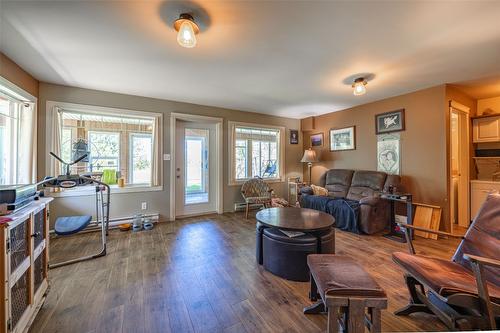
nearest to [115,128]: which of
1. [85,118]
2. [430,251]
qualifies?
[85,118]

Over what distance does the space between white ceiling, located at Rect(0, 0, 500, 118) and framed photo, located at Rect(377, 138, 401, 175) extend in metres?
0.97

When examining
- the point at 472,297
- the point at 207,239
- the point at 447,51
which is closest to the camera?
the point at 472,297

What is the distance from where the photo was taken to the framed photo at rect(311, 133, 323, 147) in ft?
17.3

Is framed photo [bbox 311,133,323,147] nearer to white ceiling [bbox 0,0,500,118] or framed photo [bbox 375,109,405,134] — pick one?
framed photo [bbox 375,109,405,134]

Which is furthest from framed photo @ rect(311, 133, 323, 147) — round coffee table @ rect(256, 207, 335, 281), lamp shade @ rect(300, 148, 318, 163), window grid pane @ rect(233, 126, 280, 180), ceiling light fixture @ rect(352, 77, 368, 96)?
round coffee table @ rect(256, 207, 335, 281)

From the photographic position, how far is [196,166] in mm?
4453

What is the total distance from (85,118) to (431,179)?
5.74 meters

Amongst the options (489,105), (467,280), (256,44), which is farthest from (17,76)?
(489,105)

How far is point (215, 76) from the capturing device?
2896 millimetres

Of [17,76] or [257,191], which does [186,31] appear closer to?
[17,76]

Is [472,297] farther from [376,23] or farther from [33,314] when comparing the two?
[33,314]

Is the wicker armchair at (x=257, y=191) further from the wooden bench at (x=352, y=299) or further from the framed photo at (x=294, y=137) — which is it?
the wooden bench at (x=352, y=299)

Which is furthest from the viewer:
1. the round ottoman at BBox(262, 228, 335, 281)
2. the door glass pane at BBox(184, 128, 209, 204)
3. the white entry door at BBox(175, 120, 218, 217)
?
the door glass pane at BBox(184, 128, 209, 204)

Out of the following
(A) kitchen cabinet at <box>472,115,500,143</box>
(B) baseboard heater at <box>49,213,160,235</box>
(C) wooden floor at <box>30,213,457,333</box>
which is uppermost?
(A) kitchen cabinet at <box>472,115,500,143</box>
